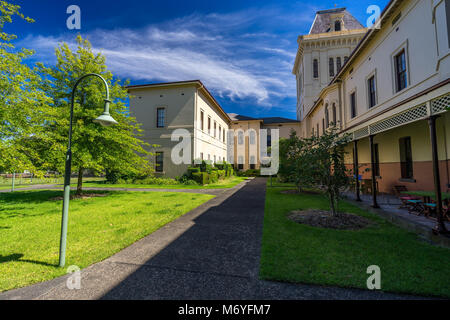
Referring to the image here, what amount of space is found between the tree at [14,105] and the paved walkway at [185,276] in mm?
5263

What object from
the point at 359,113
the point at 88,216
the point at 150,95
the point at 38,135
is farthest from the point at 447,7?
the point at 150,95

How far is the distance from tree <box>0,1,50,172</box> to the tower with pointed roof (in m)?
34.0

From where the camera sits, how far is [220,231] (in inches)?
219

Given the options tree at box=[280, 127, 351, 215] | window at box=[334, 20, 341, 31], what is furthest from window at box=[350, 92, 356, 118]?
window at box=[334, 20, 341, 31]

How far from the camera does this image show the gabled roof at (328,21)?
32688 mm

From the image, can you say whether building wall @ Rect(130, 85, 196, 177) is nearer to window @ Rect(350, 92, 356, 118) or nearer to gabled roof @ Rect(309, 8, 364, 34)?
window @ Rect(350, 92, 356, 118)

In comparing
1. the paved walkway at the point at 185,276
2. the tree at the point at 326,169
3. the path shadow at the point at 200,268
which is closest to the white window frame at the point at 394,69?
the tree at the point at 326,169

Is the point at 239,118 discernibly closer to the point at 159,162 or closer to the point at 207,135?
the point at 207,135

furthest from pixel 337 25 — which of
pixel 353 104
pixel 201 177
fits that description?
pixel 201 177

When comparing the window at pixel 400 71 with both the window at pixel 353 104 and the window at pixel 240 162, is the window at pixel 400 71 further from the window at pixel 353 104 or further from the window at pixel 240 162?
the window at pixel 240 162

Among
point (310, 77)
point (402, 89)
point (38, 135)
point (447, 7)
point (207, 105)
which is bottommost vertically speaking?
point (38, 135)
